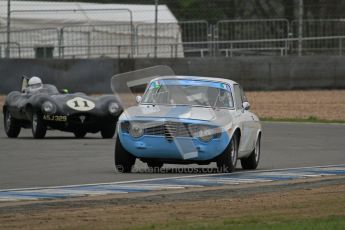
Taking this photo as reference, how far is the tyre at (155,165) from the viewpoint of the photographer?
14250 millimetres

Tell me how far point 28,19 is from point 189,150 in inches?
907

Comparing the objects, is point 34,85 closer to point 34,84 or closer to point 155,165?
point 34,84

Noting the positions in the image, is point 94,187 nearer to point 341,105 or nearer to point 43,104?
point 43,104

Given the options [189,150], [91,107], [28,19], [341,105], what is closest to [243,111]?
[189,150]

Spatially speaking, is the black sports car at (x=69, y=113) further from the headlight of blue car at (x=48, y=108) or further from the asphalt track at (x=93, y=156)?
the asphalt track at (x=93, y=156)

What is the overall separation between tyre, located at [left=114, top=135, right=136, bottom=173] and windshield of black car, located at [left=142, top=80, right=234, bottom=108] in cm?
95

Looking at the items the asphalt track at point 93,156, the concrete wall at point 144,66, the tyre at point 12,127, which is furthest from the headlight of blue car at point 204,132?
the concrete wall at point 144,66

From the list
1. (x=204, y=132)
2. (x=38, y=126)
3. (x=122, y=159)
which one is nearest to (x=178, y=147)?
(x=204, y=132)

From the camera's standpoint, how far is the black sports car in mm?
20094

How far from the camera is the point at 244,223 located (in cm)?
921

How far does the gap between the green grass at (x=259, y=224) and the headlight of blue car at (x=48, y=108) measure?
10957 mm

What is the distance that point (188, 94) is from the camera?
48.4 ft

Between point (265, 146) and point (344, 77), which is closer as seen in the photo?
point (265, 146)

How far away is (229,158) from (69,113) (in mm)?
6705
